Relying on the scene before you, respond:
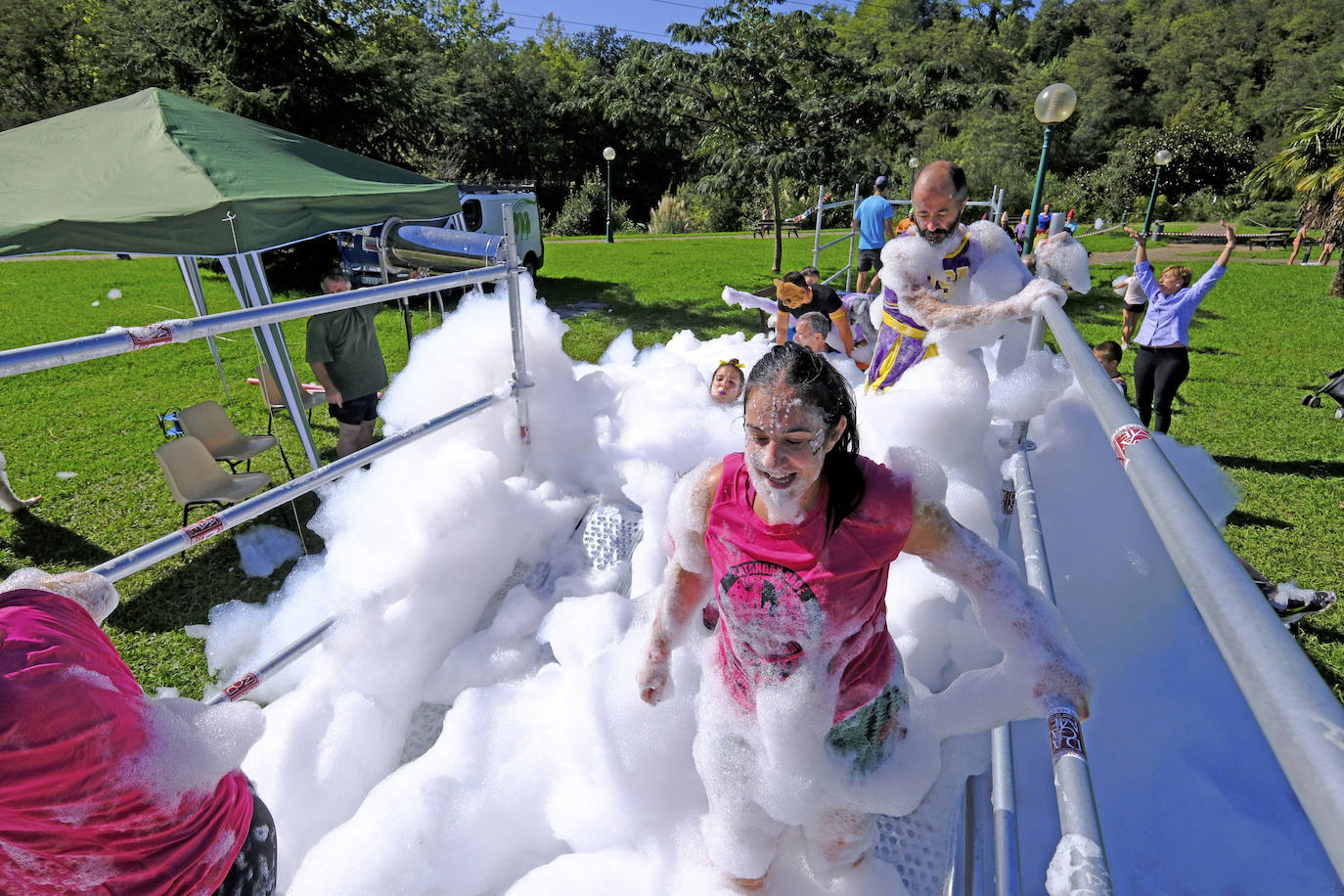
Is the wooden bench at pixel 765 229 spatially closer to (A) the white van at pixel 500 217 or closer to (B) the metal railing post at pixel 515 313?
(A) the white van at pixel 500 217

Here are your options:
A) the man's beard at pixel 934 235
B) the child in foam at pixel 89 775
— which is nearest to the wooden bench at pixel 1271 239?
the man's beard at pixel 934 235

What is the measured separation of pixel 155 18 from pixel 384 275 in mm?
11182

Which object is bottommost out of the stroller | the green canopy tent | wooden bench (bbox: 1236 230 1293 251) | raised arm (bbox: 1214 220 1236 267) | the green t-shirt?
wooden bench (bbox: 1236 230 1293 251)

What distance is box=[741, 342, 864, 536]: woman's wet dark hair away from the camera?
1309 mm

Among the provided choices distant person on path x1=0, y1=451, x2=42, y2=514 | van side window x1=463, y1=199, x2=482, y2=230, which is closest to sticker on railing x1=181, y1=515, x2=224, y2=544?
distant person on path x1=0, y1=451, x2=42, y2=514

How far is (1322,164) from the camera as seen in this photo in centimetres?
1243

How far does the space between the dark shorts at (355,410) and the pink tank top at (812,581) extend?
399cm

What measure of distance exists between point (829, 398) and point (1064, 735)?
71cm

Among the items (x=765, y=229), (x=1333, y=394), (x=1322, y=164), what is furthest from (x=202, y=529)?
(x=765, y=229)

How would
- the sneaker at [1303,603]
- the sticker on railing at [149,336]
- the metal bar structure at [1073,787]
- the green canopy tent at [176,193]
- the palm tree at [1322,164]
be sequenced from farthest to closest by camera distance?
the palm tree at [1322,164] < the green canopy tent at [176,193] < the sneaker at [1303,603] < the sticker on railing at [149,336] < the metal bar structure at [1073,787]

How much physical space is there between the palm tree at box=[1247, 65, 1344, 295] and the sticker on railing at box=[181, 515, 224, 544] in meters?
16.8

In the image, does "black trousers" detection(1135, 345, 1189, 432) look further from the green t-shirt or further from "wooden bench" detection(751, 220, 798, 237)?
"wooden bench" detection(751, 220, 798, 237)

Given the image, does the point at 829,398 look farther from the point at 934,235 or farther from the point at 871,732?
the point at 934,235

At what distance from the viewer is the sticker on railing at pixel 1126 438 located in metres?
0.95
